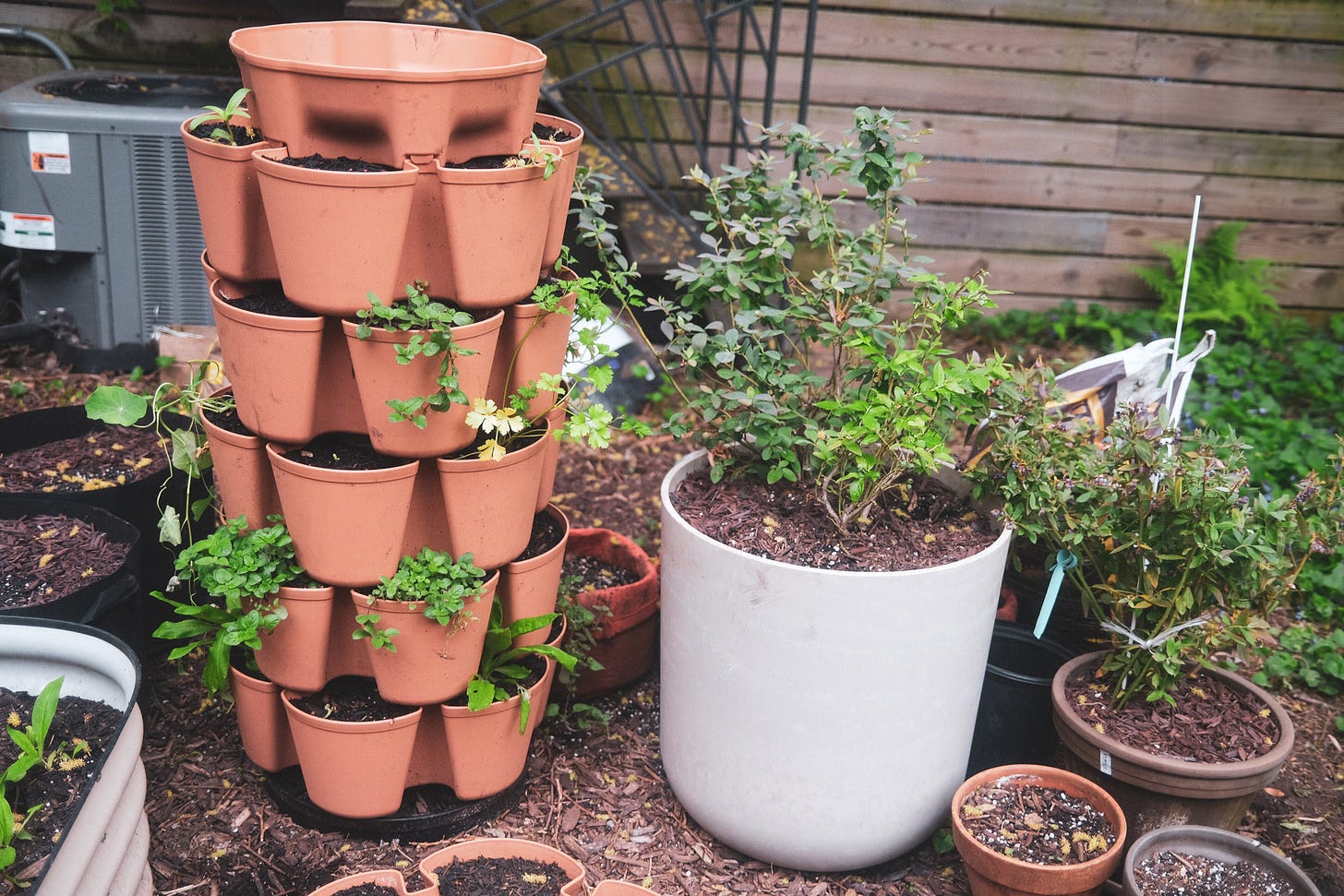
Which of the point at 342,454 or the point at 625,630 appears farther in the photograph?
the point at 625,630

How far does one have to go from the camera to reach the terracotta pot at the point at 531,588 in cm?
240

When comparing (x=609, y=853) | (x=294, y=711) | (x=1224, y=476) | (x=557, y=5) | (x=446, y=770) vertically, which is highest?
(x=557, y=5)

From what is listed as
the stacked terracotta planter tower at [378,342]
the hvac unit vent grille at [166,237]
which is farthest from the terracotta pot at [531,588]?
the hvac unit vent grille at [166,237]

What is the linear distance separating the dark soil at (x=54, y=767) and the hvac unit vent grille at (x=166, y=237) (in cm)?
204

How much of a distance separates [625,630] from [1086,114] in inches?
138

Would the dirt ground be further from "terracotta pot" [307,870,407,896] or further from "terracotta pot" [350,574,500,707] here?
"terracotta pot" [350,574,500,707]

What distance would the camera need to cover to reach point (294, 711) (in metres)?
2.30

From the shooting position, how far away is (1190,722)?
246 centimetres

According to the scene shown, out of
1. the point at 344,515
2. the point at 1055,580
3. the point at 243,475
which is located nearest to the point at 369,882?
the point at 344,515

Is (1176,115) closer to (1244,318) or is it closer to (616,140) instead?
(1244,318)

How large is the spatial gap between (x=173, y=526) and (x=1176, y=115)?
4.63 meters

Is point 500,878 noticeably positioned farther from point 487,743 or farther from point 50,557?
point 50,557

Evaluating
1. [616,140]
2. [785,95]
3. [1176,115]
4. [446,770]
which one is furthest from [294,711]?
[1176,115]

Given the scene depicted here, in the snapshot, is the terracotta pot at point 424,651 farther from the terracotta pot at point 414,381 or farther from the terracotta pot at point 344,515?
the terracotta pot at point 414,381
